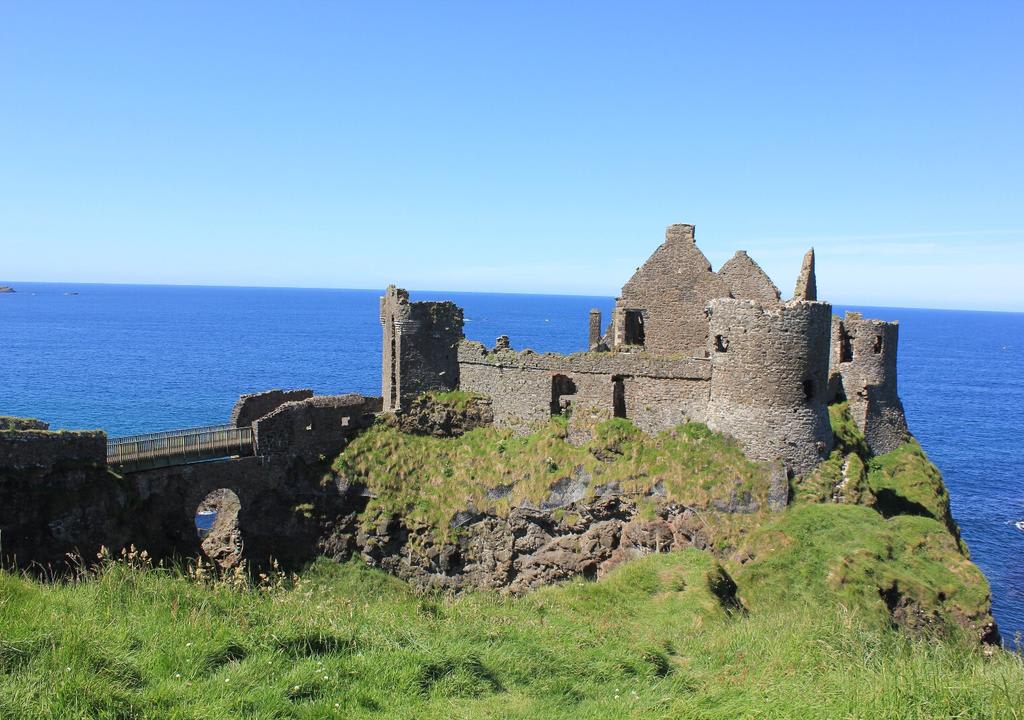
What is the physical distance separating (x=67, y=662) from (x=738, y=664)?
9.59 metres

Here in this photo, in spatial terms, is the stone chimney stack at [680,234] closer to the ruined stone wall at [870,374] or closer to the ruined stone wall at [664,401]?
the ruined stone wall at [870,374]

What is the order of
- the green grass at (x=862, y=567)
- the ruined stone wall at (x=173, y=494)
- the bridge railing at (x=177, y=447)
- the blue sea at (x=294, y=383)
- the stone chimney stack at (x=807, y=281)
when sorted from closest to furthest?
1. the green grass at (x=862, y=567)
2. the ruined stone wall at (x=173, y=494)
3. the bridge railing at (x=177, y=447)
4. the stone chimney stack at (x=807, y=281)
5. the blue sea at (x=294, y=383)

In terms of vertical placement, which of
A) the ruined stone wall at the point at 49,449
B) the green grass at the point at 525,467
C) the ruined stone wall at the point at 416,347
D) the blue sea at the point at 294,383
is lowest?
the blue sea at the point at 294,383

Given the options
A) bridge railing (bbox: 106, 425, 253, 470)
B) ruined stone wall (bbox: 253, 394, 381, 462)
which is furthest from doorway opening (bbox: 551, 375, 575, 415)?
bridge railing (bbox: 106, 425, 253, 470)

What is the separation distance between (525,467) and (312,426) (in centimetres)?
839

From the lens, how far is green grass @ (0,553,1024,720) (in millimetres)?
8578

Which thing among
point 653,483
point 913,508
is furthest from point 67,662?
point 913,508

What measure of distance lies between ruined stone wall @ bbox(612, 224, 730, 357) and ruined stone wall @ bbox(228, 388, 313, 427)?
A: 14.0 metres

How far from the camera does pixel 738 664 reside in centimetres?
1199

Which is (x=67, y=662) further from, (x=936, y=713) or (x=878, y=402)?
(x=878, y=402)

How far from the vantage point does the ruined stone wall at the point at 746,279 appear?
29.6 m

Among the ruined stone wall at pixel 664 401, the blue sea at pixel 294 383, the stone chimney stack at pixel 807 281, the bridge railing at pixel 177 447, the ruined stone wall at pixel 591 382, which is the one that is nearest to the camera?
the bridge railing at pixel 177 447

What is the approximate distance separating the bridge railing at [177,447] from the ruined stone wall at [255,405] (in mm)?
1005

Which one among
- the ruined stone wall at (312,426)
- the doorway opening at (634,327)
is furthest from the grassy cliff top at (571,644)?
the ruined stone wall at (312,426)
